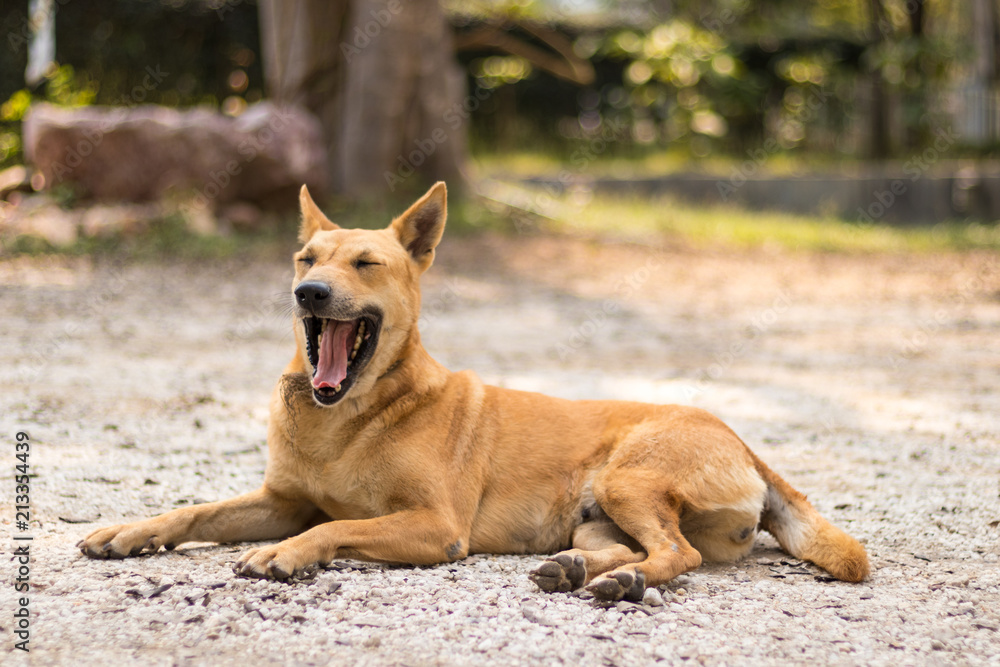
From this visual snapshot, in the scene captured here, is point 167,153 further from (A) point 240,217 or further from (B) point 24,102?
(B) point 24,102

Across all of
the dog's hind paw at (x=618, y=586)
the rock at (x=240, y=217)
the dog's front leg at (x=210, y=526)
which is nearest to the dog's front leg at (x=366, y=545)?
the dog's front leg at (x=210, y=526)

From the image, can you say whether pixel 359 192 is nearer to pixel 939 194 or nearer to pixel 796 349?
pixel 796 349

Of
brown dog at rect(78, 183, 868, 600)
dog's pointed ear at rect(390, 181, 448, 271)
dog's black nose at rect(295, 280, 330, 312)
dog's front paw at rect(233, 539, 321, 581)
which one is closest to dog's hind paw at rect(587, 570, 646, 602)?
brown dog at rect(78, 183, 868, 600)

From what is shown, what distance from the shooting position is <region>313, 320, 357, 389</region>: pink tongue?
3.73 metres

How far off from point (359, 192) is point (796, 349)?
23.4 ft

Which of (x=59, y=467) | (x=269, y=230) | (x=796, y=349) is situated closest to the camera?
(x=59, y=467)

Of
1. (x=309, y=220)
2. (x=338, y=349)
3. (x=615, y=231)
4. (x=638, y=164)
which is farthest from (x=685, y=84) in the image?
(x=338, y=349)

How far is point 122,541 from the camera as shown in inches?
139

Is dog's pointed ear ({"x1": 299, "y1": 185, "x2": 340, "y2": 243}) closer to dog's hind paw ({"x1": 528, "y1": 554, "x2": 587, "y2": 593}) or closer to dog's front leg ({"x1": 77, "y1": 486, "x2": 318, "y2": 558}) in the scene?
dog's front leg ({"x1": 77, "y1": 486, "x2": 318, "y2": 558})

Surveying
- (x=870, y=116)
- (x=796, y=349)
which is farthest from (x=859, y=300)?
(x=870, y=116)

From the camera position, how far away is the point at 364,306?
12.2ft

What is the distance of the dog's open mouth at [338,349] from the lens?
372cm

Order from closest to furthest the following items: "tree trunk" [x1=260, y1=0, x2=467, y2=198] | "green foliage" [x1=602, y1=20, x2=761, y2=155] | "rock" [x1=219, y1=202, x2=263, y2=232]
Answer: "rock" [x1=219, y1=202, x2=263, y2=232] < "tree trunk" [x1=260, y1=0, x2=467, y2=198] < "green foliage" [x1=602, y1=20, x2=761, y2=155]

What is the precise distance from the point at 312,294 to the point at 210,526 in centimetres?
106
